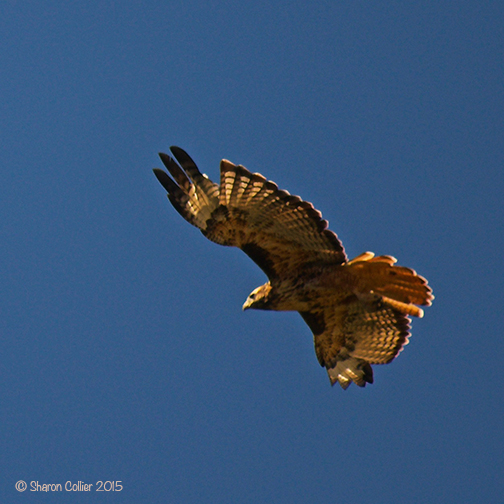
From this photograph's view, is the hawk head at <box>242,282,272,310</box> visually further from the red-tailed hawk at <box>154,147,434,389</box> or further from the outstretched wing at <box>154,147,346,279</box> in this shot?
the outstretched wing at <box>154,147,346,279</box>

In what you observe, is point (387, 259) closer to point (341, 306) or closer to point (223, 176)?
point (341, 306)

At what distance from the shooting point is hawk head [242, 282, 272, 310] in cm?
871

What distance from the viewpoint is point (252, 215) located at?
8.14m

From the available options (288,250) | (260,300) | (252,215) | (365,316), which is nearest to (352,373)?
(365,316)

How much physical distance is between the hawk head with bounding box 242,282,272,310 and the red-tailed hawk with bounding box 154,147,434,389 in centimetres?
1

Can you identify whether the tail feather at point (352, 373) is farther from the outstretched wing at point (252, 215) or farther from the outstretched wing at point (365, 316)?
Answer: the outstretched wing at point (252, 215)

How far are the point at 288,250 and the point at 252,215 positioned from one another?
1.99 feet

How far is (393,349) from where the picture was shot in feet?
30.9

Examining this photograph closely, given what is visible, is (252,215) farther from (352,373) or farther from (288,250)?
(352,373)

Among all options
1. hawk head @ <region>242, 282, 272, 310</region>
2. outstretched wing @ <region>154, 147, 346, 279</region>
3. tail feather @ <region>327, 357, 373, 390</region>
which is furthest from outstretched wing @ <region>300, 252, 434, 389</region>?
hawk head @ <region>242, 282, 272, 310</region>

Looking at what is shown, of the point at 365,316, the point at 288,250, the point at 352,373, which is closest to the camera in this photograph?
the point at 288,250

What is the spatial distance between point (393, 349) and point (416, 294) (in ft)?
4.34

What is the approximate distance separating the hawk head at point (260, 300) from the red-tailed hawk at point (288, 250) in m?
0.01

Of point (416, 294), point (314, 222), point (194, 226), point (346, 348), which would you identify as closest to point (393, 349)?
point (346, 348)
